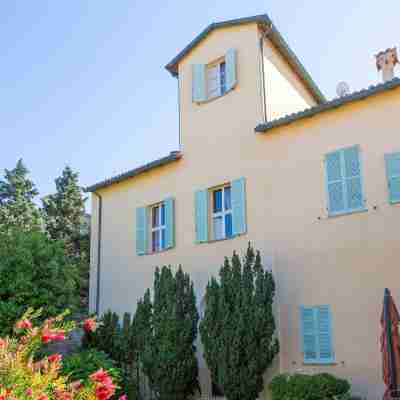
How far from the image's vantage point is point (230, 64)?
52.1 feet

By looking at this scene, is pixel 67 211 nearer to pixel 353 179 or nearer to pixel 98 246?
pixel 98 246

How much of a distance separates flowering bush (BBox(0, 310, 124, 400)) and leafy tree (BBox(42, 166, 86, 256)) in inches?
883

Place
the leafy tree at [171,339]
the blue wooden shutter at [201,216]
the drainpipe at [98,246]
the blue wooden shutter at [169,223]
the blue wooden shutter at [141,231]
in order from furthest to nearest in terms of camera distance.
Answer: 1. the drainpipe at [98,246]
2. the blue wooden shutter at [141,231]
3. the blue wooden shutter at [169,223]
4. the blue wooden shutter at [201,216]
5. the leafy tree at [171,339]

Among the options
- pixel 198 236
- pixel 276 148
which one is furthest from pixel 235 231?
pixel 276 148

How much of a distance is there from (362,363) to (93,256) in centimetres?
1006

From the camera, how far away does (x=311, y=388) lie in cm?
1122

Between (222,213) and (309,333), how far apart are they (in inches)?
161

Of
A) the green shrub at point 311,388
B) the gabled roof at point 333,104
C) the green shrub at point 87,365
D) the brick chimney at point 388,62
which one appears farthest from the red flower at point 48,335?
the brick chimney at point 388,62

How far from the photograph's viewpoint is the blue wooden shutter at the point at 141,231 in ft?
56.3

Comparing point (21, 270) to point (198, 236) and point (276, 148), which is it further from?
point (276, 148)

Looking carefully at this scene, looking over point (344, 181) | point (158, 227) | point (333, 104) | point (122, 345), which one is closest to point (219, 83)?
point (333, 104)

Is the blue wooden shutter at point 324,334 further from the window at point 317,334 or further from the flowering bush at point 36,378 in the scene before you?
the flowering bush at point 36,378

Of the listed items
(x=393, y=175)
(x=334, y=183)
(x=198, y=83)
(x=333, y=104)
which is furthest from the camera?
(x=198, y=83)

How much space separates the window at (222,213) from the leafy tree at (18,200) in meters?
14.9
